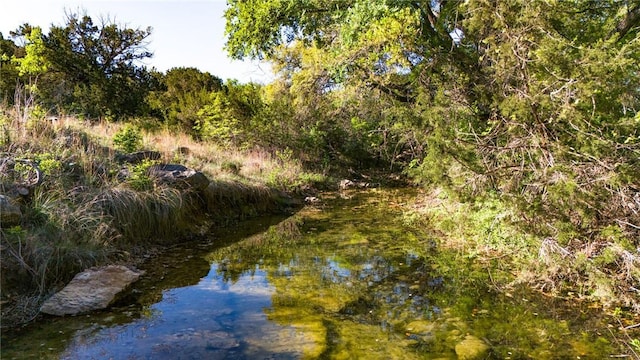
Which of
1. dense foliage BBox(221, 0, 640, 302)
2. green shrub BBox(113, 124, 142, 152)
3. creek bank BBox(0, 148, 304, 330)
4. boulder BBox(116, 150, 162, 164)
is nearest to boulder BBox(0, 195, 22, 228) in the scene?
creek bank BBox(0, 148, 304, 330)

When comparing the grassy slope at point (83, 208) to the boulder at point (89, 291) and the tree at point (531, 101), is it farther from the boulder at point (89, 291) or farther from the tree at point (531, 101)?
the tree at point (531, 101)

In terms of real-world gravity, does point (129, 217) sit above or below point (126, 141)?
below

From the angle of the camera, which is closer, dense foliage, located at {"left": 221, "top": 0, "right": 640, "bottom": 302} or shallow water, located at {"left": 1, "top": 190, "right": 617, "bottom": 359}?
shallow water, located at {"left": 1, "top": 190, "right": 617, "bottom": 359}

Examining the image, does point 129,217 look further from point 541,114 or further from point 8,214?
point 541,114

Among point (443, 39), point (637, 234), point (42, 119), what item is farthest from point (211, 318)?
point (443, 39)

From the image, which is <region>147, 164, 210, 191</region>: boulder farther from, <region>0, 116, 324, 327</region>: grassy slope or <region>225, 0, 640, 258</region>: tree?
<region>225, 0, 640, 258</region>: tree

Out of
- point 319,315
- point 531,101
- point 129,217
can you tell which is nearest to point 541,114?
point 531,101

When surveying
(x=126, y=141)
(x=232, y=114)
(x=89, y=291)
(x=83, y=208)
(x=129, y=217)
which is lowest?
(x=89, y=291)

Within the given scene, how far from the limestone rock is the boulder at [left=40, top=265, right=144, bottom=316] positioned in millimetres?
3205

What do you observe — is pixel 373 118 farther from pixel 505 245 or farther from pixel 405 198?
pixel 505 245

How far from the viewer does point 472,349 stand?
3461 millimetres

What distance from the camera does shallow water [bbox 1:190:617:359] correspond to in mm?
3418

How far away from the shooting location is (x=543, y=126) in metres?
4.68

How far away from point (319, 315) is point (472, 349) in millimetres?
1435
